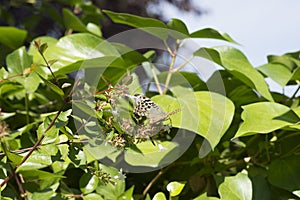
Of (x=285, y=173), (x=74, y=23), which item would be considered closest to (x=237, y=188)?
(x=285, y=173)

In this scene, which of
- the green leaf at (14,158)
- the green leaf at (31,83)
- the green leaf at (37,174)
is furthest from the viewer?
the green leaf at (31,83)

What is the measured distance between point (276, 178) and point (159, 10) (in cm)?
580

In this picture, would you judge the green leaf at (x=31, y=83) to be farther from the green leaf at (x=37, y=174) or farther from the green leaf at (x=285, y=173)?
the green leaf at (x=285, y=173)

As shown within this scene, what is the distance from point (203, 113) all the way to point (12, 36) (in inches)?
22.0

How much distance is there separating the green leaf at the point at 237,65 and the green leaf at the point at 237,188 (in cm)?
12

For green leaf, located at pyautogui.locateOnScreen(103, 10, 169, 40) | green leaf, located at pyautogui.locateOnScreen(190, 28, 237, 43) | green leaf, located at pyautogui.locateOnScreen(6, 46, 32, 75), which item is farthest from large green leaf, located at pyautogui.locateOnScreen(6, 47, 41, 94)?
green leaf, located at pyautogui.locateOnScreen(190, 28, 237, 43)

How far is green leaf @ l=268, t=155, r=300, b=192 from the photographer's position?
61 cm

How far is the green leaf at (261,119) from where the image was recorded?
556 mm

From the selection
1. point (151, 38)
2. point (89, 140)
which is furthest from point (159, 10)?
point (89, 140)

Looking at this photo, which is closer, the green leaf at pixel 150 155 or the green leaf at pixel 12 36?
the green leaf at pixel 150 155

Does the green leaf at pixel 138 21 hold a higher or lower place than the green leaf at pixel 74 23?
higher

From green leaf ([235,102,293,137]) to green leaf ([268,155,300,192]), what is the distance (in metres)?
0.08

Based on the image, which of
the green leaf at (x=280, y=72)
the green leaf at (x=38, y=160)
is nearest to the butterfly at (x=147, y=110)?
the green leaf at (x=38, y=160)

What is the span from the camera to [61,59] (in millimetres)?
721
